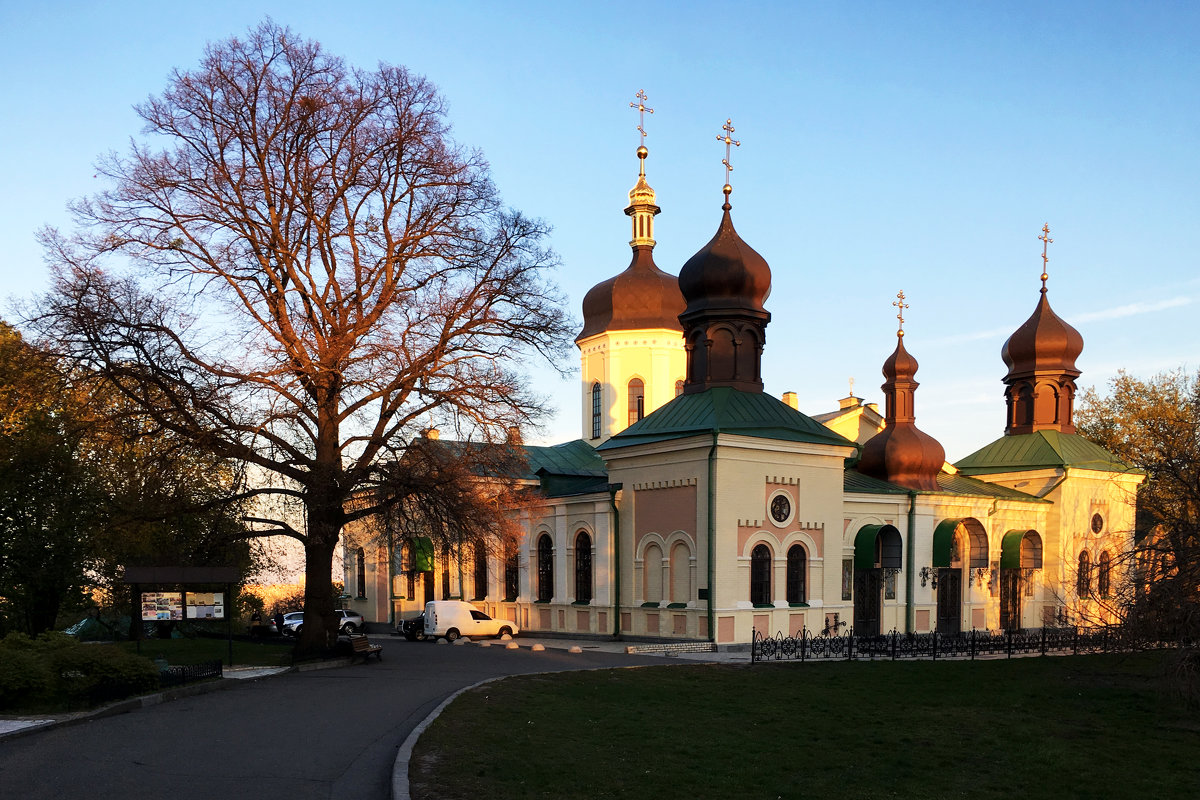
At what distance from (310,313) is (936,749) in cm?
1551

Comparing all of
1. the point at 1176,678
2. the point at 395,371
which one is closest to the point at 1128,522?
the point at 1176,678

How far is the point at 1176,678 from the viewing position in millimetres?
15023

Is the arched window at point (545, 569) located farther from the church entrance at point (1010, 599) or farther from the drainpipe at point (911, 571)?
the church entrance at point (1010, 599)

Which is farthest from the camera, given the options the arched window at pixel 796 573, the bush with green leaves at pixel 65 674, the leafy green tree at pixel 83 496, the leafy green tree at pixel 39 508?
the arched window at pixel 796 573

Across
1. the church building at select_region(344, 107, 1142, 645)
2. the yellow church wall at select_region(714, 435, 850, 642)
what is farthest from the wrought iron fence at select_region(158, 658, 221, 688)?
the yellow church wall at select_region(714, 435, 850, 642)

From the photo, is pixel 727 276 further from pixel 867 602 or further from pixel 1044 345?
pixel 1044 345

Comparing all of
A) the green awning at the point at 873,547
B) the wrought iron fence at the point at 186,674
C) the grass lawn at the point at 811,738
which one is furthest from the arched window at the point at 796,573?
the wrought iron fence at the point at 186,674

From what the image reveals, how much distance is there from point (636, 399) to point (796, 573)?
40.6ft

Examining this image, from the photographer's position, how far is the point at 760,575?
90.5ft

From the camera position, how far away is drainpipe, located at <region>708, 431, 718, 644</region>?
26.2 m

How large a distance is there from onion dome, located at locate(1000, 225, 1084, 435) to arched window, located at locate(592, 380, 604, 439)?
1551 cm

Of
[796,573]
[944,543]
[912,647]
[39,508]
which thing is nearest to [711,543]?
[796,573]

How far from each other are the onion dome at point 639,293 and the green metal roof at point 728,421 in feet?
29.3

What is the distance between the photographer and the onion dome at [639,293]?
127 feet
